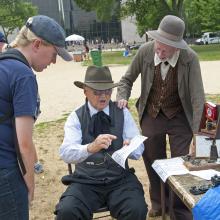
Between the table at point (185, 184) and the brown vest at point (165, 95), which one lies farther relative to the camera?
the brown vest at point (165, 95)

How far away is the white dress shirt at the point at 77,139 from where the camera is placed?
3.27 m

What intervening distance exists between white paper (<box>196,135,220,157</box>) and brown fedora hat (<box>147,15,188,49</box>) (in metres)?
0.80

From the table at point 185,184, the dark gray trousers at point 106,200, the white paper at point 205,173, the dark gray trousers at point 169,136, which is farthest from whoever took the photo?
the dark gray trousers at point 169,136

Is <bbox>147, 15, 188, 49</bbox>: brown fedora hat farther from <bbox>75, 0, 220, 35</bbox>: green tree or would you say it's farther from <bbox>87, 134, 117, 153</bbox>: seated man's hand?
<bbox>75, 0, 220, 35</bbox>: green tree

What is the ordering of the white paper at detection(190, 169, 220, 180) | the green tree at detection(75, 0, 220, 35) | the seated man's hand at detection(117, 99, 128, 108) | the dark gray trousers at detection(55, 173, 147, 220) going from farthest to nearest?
the green tree at detection(75, 0, 220, 35) → the seated man's hand at detection(117, 99, 128, 108) → the dark gray trousers at detection(55, 173, 147, 220) → the white paper at detection(190, 169, 220, 180)

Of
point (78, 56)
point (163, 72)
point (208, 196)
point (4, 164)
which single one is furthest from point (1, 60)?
point (78, 56)

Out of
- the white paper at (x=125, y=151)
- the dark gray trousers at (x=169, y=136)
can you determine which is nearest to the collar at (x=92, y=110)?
the white paper at (x=125, y=151)

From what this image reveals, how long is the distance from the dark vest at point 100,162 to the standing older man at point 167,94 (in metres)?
0.21

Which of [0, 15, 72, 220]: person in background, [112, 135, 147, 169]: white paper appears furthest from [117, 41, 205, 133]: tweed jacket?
[0, 15, 72, 220]: person in background

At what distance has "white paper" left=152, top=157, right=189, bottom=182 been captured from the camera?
296 cm

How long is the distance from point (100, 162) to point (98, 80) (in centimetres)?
63

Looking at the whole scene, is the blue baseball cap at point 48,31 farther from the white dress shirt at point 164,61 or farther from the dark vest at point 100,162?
the white dress shirt at point 164,61

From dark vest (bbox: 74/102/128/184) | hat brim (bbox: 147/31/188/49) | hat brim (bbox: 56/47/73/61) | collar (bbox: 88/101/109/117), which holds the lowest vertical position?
dark vest (bbox: 74/102/128/184)

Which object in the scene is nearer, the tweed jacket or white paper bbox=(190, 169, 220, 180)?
white paper bbox=(190, 169, 220, 180)
